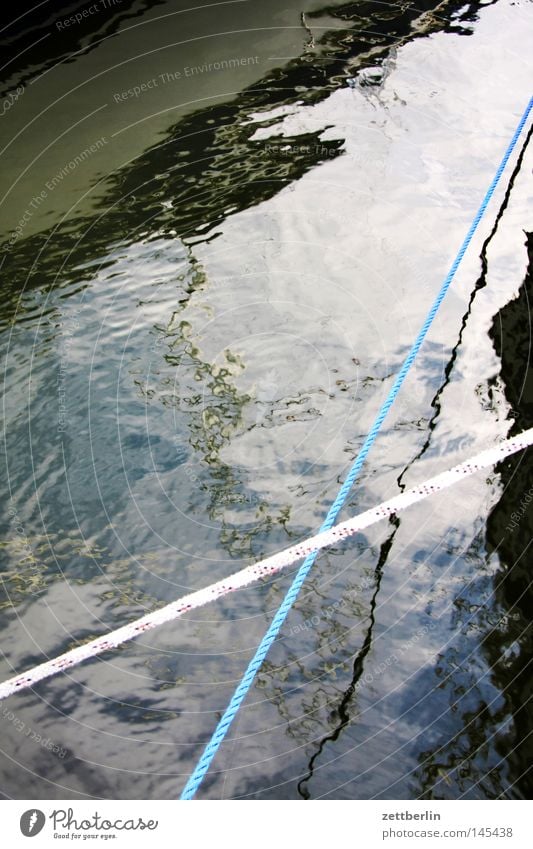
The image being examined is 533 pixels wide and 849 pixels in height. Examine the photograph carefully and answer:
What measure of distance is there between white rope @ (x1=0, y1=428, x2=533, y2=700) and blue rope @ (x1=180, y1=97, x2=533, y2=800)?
0.15 ft

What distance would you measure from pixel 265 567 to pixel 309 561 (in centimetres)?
11

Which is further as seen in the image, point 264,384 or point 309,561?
point 264,384

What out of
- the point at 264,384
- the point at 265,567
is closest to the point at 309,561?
the point at 265,567

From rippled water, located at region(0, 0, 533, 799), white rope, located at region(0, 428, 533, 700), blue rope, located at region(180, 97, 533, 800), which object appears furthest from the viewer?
white rope, located at region(0, 428, 533, 700)

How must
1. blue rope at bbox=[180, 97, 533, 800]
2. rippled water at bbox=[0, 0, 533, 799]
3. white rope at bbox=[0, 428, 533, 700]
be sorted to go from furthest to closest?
white rope at bbox=[0, 428, 533, 700] → rippled water at bbox=[0, 0, 533, 799] → blue rope at bbox=[180, 97, 533, 800]

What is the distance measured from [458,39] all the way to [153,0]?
1404 millimetres

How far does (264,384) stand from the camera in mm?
2352

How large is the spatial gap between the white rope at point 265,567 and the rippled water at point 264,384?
0.10 feet

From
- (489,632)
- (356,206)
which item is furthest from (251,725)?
(356,206)

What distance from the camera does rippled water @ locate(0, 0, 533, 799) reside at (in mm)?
1639

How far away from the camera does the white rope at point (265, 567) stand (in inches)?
68.7

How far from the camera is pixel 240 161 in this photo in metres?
3.04

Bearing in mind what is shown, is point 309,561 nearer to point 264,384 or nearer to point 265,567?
point 265,567

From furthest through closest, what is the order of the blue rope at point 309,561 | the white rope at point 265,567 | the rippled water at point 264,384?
the white rope at point 265,567 → the rippled water at point 264,384 → the blue rope at point 309,561
